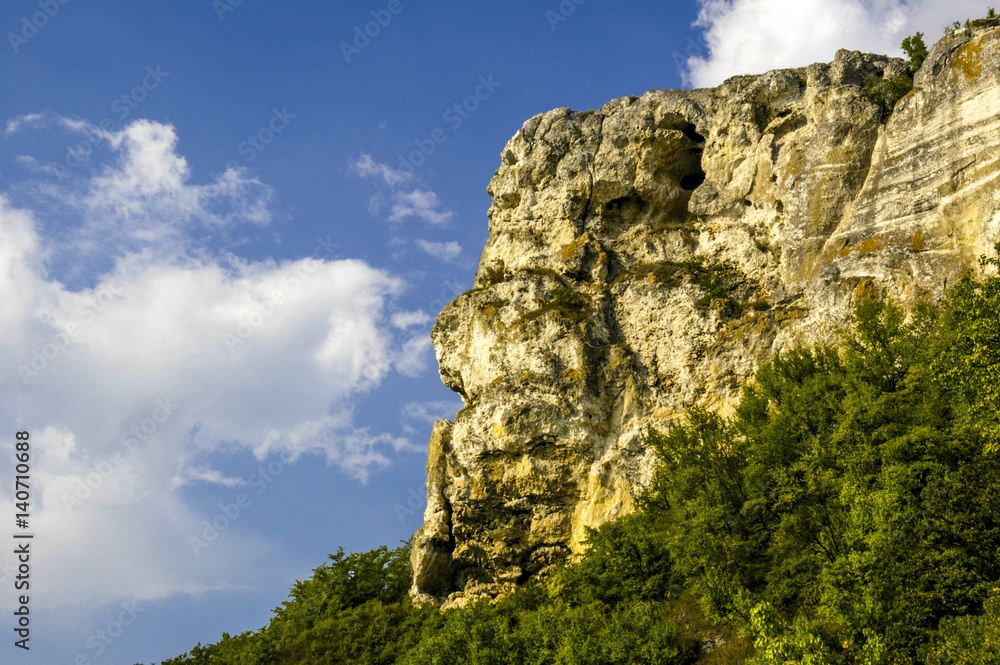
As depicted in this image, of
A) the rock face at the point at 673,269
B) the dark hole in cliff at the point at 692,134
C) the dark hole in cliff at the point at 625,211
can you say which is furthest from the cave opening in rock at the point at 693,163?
the dark hole in cliff at the point at 625,211

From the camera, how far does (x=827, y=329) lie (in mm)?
33781

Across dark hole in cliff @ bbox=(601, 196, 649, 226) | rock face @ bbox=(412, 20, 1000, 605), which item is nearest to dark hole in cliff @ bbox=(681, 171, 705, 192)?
rock face @ bbox=(412, 20, 1000, 605)

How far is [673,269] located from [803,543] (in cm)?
2040

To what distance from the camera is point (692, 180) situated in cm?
4656

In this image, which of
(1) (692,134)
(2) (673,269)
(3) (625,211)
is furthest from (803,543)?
(1) (692,134)

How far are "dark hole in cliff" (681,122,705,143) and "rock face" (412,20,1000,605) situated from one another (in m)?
0.08

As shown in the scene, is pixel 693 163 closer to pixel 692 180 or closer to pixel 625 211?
pixel 692 180

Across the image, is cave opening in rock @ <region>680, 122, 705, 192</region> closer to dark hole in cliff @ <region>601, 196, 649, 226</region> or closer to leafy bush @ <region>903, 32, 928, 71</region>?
dark hole in cliff @ <region>601, 196, 649, 226</region>

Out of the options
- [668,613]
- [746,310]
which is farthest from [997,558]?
[746,310]

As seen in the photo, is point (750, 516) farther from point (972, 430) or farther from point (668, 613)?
point (972, 430)

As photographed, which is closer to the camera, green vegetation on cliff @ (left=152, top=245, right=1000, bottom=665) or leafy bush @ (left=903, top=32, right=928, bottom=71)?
green vegetation on cliff @ (left=152, top=245, right=1000, bottom=665)

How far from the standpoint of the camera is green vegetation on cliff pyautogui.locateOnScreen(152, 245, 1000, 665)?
60.7 ft

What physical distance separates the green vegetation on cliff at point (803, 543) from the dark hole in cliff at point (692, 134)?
57.8ft

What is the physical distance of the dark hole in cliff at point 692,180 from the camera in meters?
46.3
